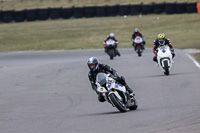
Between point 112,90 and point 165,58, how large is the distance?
7426 millimetres

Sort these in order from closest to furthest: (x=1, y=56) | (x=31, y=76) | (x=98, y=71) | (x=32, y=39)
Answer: (x=98, y=71)
(x=31, y=76)
(x=1, y=56)
(x=32, y=39)

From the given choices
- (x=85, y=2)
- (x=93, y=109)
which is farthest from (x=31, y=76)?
(x=85, y=2)

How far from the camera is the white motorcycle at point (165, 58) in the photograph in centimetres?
1694

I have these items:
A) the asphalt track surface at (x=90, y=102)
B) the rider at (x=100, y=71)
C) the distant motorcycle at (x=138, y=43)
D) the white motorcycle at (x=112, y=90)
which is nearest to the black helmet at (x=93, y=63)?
the rider at (x=100, y=71)

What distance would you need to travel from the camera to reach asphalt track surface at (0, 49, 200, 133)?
845 cm

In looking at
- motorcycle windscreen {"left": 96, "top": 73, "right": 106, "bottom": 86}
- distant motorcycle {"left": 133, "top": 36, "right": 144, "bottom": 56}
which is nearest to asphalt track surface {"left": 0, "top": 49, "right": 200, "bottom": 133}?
motorcycle windscreen {"left": 96, "top": 73, "right": 106, "bottom": 86}

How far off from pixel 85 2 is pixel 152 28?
12.7 m

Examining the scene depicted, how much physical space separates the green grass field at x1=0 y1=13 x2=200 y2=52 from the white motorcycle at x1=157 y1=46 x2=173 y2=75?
57.8 ft

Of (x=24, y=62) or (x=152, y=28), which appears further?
(x=152, y=28)

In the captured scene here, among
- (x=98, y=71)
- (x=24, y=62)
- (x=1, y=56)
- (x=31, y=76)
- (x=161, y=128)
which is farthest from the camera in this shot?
(x=1, y=56)

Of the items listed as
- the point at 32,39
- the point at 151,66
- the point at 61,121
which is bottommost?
the point at 32,39

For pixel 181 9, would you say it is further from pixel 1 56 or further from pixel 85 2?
pixel 1 56

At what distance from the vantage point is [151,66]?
68.9 feet

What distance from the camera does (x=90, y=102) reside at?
40.7 ft
